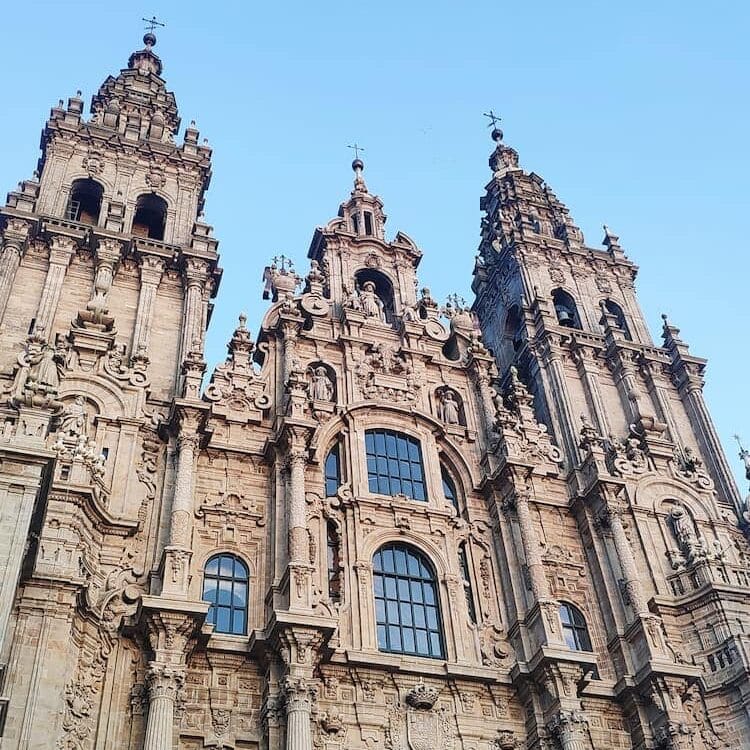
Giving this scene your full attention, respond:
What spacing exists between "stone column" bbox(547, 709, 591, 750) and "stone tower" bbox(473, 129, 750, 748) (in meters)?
0.80

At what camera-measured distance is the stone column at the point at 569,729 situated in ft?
62.9

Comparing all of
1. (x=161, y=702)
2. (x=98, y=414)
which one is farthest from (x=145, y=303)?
(x=161, y=702)

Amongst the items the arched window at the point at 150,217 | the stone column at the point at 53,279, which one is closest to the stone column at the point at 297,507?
the stone column at the point at 53,279

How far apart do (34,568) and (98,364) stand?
23.5 feet

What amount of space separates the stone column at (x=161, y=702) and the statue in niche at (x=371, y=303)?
12868 millimetres

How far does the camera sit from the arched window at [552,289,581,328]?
32.8 m

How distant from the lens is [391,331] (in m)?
27.9

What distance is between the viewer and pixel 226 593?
20312 mm

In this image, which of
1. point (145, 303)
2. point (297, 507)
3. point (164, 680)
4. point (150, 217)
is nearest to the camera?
point (164, 680)

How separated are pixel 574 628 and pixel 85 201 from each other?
18691 mm

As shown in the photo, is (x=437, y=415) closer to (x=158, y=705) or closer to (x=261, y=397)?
(x=261, y=397)

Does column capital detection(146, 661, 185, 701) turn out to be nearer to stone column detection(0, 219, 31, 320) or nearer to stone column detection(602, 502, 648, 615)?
stone column detection(602, 502, 648, 615)

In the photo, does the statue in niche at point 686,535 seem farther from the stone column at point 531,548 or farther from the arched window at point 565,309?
the arched window at point 565,309

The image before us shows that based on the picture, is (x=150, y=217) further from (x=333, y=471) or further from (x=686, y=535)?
(x=686, y=535)
